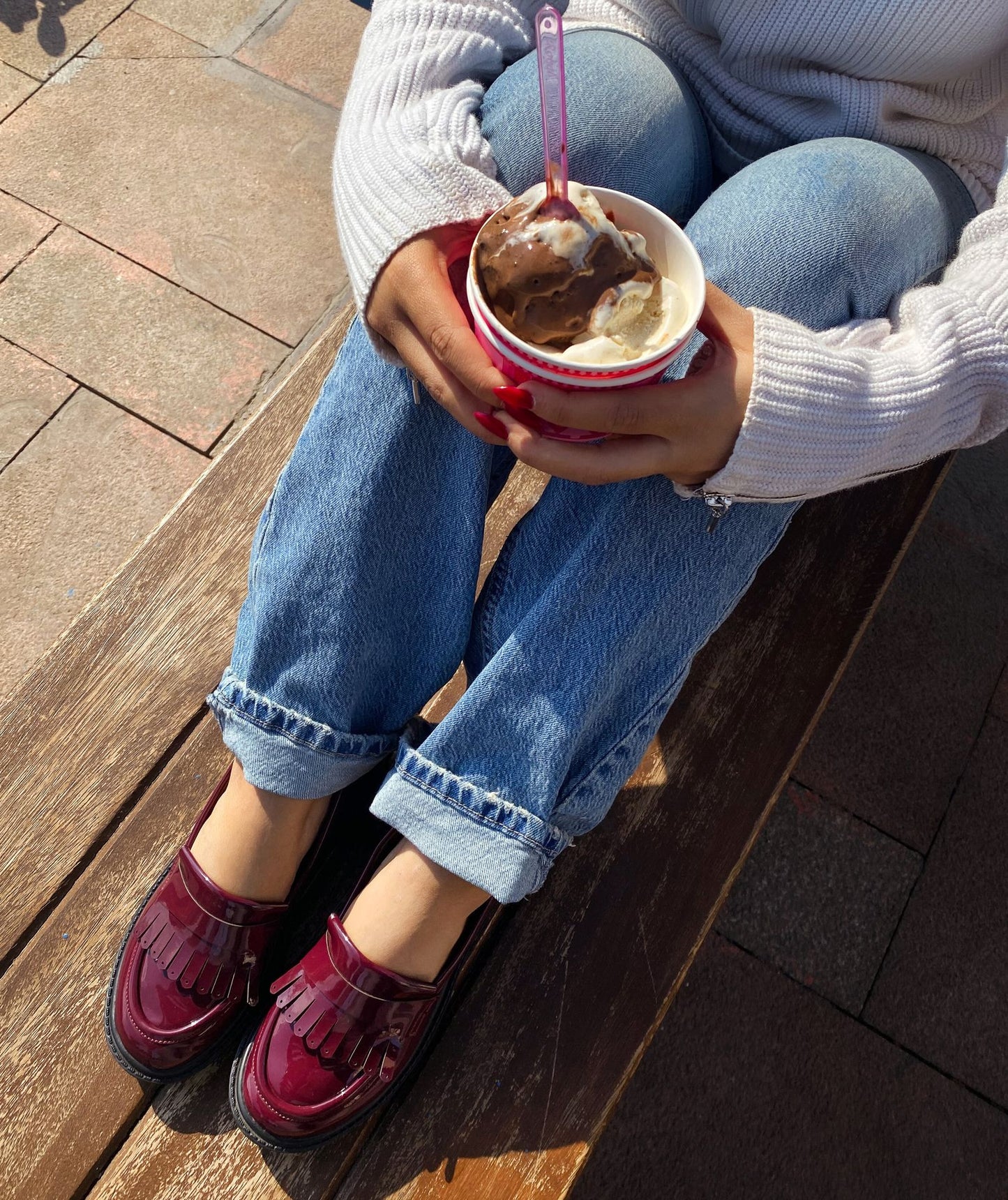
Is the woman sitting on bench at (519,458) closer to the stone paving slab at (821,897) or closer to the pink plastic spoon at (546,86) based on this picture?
the pink plastic spoon at (546,86)

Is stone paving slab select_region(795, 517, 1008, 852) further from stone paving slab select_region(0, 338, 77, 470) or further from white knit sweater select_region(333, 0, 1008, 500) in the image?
stone paving slab select_region(0, 338, 77, 470)

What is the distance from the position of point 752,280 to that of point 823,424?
21 cm

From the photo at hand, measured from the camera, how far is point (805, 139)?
47.8 inches

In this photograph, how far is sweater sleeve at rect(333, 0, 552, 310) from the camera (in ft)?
3.30

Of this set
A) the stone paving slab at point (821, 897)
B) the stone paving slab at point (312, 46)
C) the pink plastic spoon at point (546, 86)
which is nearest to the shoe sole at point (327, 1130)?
the stone paving slab at point (821, 897)

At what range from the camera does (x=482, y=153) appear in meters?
1.10

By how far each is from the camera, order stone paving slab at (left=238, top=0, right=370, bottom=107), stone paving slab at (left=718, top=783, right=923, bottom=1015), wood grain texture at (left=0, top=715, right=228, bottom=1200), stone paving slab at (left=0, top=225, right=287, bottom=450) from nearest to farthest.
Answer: wood grain texture at (left=0, top=715, right=228, bottom=1200) → stone paving slab at (left=718, top=783, right=923, bottom=1015) → stone paving slab at (left=0, top=225, right=287, bottom=450) → stone paving slab at (left=238, top=0, right=370, bottom=107)

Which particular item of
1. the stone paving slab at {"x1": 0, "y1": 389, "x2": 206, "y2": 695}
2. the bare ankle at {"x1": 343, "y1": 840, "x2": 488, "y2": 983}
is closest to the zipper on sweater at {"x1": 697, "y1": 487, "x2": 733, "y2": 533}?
the bare ankle at {"x1": 343, "y1": 840, "x2": 488, "y2": 983}

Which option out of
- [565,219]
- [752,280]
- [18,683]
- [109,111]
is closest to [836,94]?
[752,280]

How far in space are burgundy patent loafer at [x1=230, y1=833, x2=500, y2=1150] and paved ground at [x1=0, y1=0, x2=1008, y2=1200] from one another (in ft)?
1.82

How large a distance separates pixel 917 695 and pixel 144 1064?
1.55 meters

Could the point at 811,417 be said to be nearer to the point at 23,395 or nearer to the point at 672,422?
the point at 672,422

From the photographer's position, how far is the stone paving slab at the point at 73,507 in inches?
69.0

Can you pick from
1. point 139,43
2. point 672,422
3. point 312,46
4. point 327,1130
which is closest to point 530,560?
point 672,422
